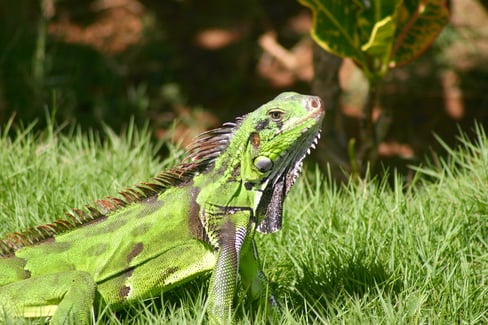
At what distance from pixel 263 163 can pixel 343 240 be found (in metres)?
0.89

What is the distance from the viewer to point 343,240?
3.98m

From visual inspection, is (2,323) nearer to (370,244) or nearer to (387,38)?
(370,244)

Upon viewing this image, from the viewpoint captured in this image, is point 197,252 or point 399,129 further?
point 399,129

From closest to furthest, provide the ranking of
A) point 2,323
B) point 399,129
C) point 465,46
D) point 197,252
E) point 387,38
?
point 2,323 → point 197,252 → point 387,38 → point 399,129 → point 465,46

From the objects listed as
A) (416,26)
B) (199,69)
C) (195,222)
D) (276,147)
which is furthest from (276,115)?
(199,69)

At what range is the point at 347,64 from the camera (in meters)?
7.87

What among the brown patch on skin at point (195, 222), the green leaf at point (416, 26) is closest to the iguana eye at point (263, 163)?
the brown patch on skin at point (195, 222)

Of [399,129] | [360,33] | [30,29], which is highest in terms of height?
[360,33]

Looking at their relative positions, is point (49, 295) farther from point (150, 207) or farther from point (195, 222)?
point (195, 222)

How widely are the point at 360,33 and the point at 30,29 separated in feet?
13.4

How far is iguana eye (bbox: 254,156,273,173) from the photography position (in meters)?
3.29

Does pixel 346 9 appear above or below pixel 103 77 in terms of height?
above

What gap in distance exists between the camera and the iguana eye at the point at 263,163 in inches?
130

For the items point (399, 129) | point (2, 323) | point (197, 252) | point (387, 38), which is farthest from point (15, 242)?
point (399, 129)
